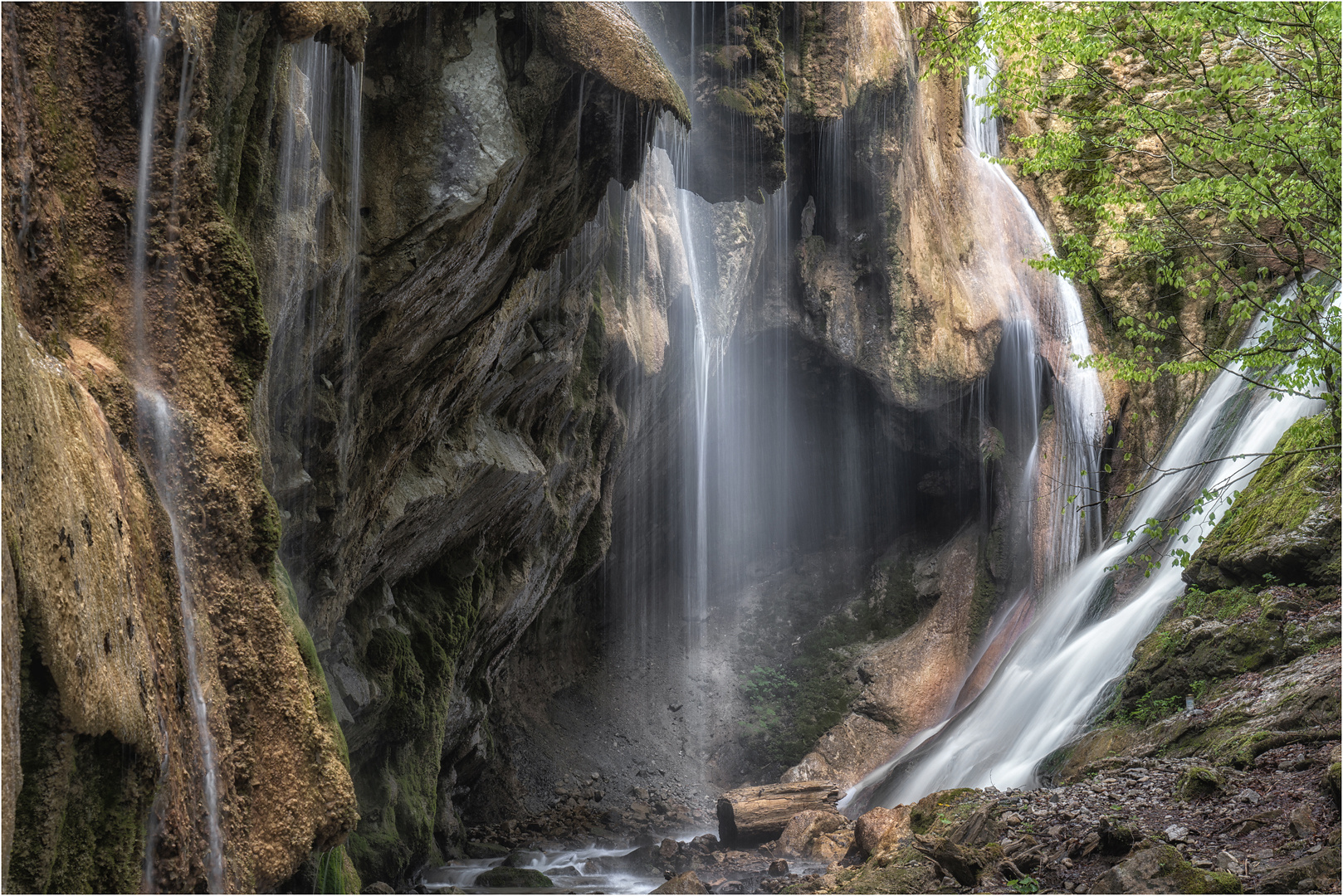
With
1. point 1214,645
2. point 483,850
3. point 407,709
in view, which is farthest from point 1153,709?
point 483,850

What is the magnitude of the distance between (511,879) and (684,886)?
2299mm

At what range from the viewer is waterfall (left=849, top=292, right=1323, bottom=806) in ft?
38.0

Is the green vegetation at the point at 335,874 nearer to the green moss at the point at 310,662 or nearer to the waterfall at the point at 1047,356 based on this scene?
the green moss at the point at 310,662

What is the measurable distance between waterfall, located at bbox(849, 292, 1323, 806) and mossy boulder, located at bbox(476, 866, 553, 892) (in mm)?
5344

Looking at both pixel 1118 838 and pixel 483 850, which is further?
pixel 483 850

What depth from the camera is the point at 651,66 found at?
7.23 m

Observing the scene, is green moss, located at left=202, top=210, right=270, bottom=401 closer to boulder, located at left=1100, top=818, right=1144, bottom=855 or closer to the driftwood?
boulder, located at left=1100, top=818, right=1144, bottom=855

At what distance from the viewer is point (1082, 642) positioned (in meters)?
13.0

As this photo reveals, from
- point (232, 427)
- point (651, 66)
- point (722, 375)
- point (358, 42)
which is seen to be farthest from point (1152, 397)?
point (232, 427)

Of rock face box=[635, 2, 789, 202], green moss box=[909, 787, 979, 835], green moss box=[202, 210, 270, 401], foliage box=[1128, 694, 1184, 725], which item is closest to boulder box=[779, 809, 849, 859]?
green moss box=[909, 787, 979, 835]

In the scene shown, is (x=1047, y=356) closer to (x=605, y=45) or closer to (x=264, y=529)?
(x=605, y=45)

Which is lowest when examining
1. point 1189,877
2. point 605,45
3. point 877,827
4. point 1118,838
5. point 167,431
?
point 877,827

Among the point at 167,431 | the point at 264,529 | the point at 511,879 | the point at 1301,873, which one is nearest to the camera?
the point at 167,431

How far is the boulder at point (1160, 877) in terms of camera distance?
539cm
